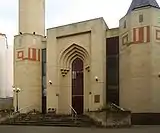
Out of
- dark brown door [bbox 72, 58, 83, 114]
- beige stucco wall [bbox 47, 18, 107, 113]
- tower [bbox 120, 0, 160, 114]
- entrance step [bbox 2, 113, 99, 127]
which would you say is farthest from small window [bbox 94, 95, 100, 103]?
entrance step [bbox 2, 113, 99, 127]

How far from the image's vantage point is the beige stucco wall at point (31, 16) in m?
46.6

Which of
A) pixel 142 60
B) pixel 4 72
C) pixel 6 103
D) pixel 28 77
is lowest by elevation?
pixel 6 103

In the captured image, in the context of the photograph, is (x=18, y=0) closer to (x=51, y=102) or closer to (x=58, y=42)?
(x=58, y=42)

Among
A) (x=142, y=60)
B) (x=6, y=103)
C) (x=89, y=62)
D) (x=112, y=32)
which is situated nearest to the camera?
(x=142, y=60)

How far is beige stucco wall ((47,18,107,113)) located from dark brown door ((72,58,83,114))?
61 centimetres

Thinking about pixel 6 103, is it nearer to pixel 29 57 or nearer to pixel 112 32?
pixel 29 57

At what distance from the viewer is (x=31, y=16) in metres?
46.6

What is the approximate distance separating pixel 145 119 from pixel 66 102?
12.2 m

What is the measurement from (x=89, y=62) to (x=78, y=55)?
2298 millimetres

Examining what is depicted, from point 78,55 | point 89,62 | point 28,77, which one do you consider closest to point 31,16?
point 28,77

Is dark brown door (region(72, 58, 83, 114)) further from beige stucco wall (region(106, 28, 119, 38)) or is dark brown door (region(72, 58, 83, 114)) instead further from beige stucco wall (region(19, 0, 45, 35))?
beige stucco wall (region(19, 0, 45, 35))

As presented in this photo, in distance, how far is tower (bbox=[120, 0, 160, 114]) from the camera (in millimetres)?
33375

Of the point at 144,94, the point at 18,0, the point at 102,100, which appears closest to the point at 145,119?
the point at 144,94

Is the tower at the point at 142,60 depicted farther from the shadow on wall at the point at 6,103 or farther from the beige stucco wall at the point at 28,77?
the shadow on wall at the point at 6,103
